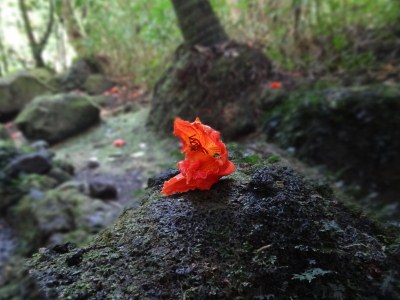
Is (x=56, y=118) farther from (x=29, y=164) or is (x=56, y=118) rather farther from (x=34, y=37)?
(x=34, y=37)

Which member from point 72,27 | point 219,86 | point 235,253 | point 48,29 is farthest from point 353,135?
point 72,27

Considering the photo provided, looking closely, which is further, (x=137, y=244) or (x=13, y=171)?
(x=13, y=171)

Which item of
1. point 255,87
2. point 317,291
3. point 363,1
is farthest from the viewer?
point 363,1

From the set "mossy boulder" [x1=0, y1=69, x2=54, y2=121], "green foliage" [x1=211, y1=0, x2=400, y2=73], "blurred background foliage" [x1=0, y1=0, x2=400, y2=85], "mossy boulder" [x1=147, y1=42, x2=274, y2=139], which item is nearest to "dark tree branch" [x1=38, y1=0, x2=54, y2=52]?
"blurred background foliage" [x1=0, y1=0, x2=400, y2=85]

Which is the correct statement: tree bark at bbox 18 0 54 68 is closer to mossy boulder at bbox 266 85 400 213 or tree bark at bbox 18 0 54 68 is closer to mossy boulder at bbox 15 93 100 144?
mossy boulder at bbox 15 93 100 144

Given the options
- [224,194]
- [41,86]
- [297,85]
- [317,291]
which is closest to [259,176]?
[224,194]

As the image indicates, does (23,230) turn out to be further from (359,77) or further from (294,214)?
(359,77)
